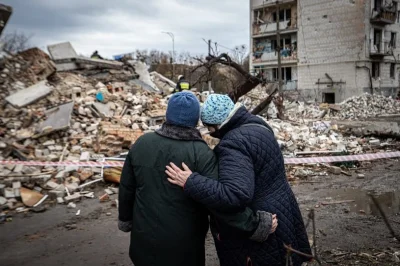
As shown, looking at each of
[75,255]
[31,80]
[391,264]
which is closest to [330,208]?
[391,264]

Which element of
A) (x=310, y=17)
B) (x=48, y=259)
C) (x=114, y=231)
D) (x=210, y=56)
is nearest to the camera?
(x=48, y=259)

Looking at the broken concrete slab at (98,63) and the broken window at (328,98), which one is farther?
the broken window at (328,98)

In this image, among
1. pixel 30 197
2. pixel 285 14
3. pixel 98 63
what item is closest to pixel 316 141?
pixel 30 197

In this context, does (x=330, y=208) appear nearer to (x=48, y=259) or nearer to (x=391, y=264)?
(x=391, y=264)

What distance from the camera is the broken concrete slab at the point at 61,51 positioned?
51.6 feet

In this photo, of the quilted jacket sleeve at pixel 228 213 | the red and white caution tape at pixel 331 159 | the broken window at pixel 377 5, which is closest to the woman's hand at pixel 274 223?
the quilted jacket sleeve at pixel 228 213

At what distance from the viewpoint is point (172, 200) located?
6.74 ft

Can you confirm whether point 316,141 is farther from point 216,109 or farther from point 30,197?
point 216,109

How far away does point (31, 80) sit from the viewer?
42.5 ft

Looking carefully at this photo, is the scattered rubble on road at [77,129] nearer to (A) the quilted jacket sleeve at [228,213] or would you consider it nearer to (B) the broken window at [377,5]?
(A) the quilted jacket sleeve at [228,213]

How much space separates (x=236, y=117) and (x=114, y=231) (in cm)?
390

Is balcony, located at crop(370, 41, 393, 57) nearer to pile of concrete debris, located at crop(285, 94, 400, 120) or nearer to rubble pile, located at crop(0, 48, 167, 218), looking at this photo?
pile of concrete debris, located at crop(285, 94, 400, 120)

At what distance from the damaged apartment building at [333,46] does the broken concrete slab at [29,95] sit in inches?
983

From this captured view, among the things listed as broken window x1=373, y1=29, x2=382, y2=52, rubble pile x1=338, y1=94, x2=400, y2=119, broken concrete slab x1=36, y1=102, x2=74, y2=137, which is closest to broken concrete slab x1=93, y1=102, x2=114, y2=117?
broken concrete slab x1=36, y1=102, x2=74, y2=137
